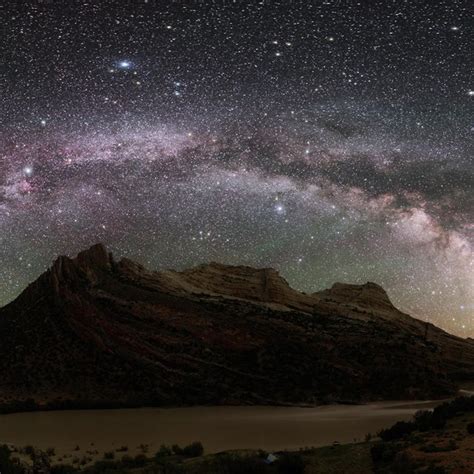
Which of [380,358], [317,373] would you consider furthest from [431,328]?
[317,373]

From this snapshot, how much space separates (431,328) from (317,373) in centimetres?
2843

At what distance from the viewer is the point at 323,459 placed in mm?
17000

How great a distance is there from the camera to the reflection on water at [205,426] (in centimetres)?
2386

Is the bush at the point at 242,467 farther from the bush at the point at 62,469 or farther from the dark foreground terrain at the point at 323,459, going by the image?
the bush at the point at 62,469

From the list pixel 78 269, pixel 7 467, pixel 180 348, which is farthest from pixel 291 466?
pixel 78 269

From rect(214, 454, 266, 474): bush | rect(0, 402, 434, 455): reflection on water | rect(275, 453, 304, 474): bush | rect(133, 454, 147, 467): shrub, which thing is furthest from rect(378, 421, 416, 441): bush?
rect(133, 454, 147, 467): shrub

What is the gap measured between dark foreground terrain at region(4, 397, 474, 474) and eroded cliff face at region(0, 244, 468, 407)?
68.6 feet

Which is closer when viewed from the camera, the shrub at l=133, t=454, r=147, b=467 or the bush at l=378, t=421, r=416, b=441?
the shrub at l=133, t=454, r=147, b=467

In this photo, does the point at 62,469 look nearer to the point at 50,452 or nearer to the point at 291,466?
the point at 50,452

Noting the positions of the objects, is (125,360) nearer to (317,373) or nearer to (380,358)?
(317,373)

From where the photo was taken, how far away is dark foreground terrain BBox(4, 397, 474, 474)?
14492 millimetres

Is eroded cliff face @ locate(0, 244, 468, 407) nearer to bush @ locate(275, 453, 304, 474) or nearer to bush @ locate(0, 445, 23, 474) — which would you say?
bush @ locate(0, 445, 23, 474)

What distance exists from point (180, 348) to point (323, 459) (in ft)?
96.9

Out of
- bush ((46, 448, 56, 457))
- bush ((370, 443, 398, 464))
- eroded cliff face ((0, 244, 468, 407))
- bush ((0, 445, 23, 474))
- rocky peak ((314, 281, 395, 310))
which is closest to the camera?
bush ((0, 445, 23, 474))
